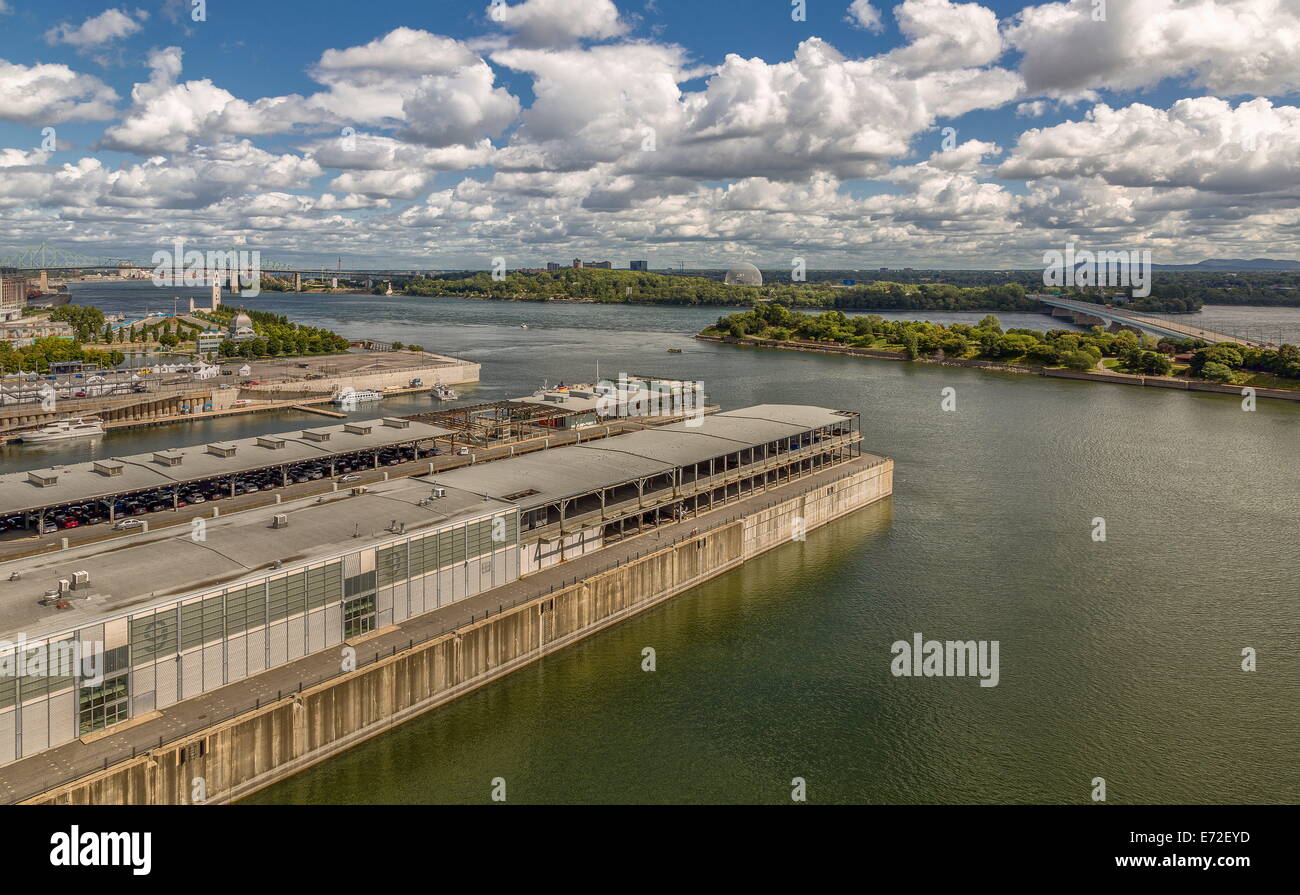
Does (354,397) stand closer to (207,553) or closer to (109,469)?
(109,469)

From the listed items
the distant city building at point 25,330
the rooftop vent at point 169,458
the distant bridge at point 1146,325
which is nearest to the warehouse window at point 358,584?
the rooftop vent at point 169,458

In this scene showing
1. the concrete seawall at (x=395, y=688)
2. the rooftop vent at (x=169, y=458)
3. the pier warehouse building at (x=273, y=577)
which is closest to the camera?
the concrete seawall at (x=395, y=688)

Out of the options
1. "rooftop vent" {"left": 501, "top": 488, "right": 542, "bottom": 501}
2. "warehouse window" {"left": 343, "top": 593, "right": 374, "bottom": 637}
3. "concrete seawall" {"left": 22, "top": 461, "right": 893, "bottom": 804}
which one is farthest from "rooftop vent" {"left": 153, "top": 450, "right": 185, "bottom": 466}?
"concrete seawall" {"left": 22, "top": 461, "right": 893, "bottom": 804}

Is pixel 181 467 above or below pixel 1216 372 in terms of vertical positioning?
below

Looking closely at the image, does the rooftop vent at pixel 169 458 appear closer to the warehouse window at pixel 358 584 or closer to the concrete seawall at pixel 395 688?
the warehouse window at pixel 358 584

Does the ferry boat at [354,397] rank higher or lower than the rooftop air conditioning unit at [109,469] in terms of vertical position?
higher

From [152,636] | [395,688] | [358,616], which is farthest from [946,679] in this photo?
[152,636]
